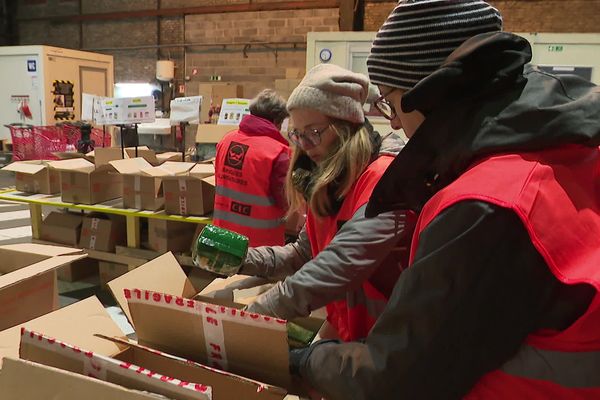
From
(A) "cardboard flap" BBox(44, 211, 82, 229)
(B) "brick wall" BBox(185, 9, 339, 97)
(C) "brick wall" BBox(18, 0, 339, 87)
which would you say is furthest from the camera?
(C) "brick wall" BBox(18, 0, 339, 87)

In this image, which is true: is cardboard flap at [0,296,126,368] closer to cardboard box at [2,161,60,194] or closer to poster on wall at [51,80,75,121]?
cardboard box at [2,161,60,194]

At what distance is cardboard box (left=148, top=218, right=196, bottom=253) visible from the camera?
11.6 ft

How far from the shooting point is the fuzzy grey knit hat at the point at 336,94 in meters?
1.54

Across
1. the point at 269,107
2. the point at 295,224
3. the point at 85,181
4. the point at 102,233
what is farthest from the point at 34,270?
the point at 102,233

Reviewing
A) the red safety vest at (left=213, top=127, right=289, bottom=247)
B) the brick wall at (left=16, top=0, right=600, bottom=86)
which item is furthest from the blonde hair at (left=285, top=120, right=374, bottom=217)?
the brick wall at (left=16, top=0, right=600, bottom=86)

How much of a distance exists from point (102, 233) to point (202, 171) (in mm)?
1064

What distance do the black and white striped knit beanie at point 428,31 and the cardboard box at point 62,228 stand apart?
11.9ft

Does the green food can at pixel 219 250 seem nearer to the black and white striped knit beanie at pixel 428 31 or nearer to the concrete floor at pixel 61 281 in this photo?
the black and white striped knit beanie at pixel 428 31

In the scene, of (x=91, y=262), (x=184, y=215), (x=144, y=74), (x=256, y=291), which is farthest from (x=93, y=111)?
(x=144, y=74)

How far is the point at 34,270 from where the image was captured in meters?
1.52

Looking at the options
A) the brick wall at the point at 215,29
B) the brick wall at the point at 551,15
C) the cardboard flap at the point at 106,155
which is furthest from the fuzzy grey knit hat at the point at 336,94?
the brick wall at the point at 215,29

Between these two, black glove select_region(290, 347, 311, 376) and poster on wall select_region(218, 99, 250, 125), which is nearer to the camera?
black glove select_region(290, 347, 311, 376)

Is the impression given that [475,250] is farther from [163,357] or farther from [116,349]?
[116,349]

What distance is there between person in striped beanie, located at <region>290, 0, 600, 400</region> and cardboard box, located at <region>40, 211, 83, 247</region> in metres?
3.62
